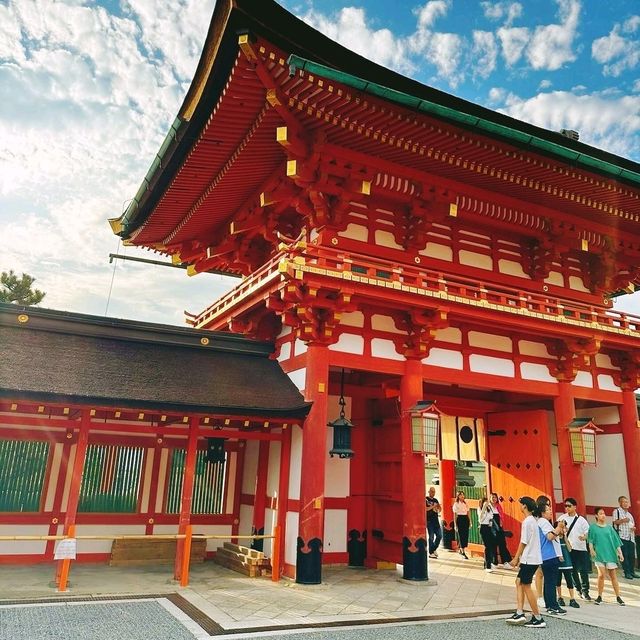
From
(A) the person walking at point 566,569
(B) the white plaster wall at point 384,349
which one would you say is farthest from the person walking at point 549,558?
(B) the white plaster wall at point 384,349

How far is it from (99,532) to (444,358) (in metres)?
8.13

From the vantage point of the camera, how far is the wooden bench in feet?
33.0

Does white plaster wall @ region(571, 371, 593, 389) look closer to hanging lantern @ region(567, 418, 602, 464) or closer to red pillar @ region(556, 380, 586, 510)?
red pillar @ region(556, 380, 586, 510)

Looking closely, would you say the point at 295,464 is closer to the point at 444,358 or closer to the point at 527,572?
the point at 444,358

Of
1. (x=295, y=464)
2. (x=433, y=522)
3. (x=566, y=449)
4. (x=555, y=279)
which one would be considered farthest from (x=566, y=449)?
(x=295, y=464)

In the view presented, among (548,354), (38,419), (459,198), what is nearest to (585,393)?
(548,354)

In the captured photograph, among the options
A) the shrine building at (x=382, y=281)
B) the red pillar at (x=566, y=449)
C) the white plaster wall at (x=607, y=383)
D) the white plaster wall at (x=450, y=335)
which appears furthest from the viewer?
the white plaster wall at (x=607, y=383)

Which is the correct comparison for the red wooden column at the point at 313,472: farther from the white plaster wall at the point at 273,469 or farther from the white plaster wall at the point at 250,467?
the white plaster wall at the point at 250,467

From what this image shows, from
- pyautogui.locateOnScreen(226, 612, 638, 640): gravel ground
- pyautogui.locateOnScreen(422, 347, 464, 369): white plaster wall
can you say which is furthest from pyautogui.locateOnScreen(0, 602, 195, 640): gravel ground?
pyautogui.locateOnScreen(422, 347, 464, 369): white plaster wall

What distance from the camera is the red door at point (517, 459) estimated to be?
12188 millimetres

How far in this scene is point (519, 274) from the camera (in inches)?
501

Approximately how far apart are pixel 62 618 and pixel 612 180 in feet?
40.8

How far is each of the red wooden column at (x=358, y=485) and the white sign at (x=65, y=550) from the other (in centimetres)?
591

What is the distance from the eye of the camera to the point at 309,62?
7.63 metres
